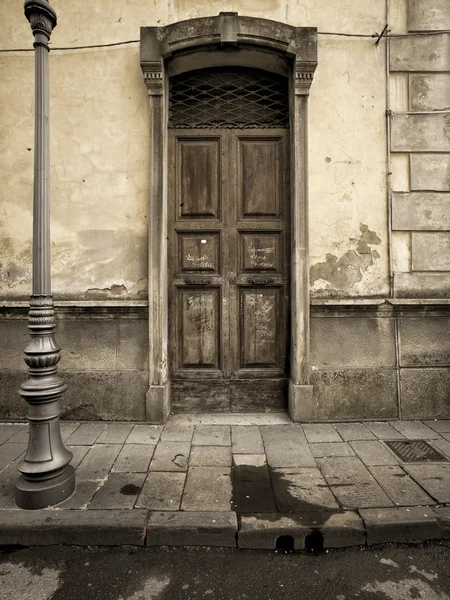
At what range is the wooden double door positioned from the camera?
16.1 ft

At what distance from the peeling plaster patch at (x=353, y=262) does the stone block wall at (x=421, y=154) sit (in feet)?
1.02

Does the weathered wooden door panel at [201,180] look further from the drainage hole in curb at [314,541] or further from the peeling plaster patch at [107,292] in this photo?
the drainage hole in curb at [314,541]

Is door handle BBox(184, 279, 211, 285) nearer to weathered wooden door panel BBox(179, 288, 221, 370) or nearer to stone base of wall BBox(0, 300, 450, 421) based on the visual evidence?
weathered wooden door panel BBox(179, 288, 221, 370)

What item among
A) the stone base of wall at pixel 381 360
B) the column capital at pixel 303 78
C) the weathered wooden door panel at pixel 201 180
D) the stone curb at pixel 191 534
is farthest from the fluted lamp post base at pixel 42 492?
the column capital at pixel 303 78

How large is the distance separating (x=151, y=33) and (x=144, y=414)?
4.80 meters

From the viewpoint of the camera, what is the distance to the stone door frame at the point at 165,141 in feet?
14.7

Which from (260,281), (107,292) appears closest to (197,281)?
(260,281)


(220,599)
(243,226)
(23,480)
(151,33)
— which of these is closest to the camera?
(220,599)

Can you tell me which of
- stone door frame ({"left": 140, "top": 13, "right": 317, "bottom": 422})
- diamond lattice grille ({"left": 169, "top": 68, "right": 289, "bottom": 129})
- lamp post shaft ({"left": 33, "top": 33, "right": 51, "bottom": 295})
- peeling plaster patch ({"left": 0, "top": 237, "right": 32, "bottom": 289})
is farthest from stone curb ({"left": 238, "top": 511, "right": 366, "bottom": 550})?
diamond lattice grille ({"left": 169, "top": 68, "right": 289, "bottom": 129})

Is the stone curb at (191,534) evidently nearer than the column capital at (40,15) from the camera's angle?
Yes

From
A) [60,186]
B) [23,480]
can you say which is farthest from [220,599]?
[60,186]

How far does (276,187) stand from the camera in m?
4.96

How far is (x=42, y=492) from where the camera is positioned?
9.34ft

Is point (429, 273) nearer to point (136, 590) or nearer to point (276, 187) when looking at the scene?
point (276, 187)
